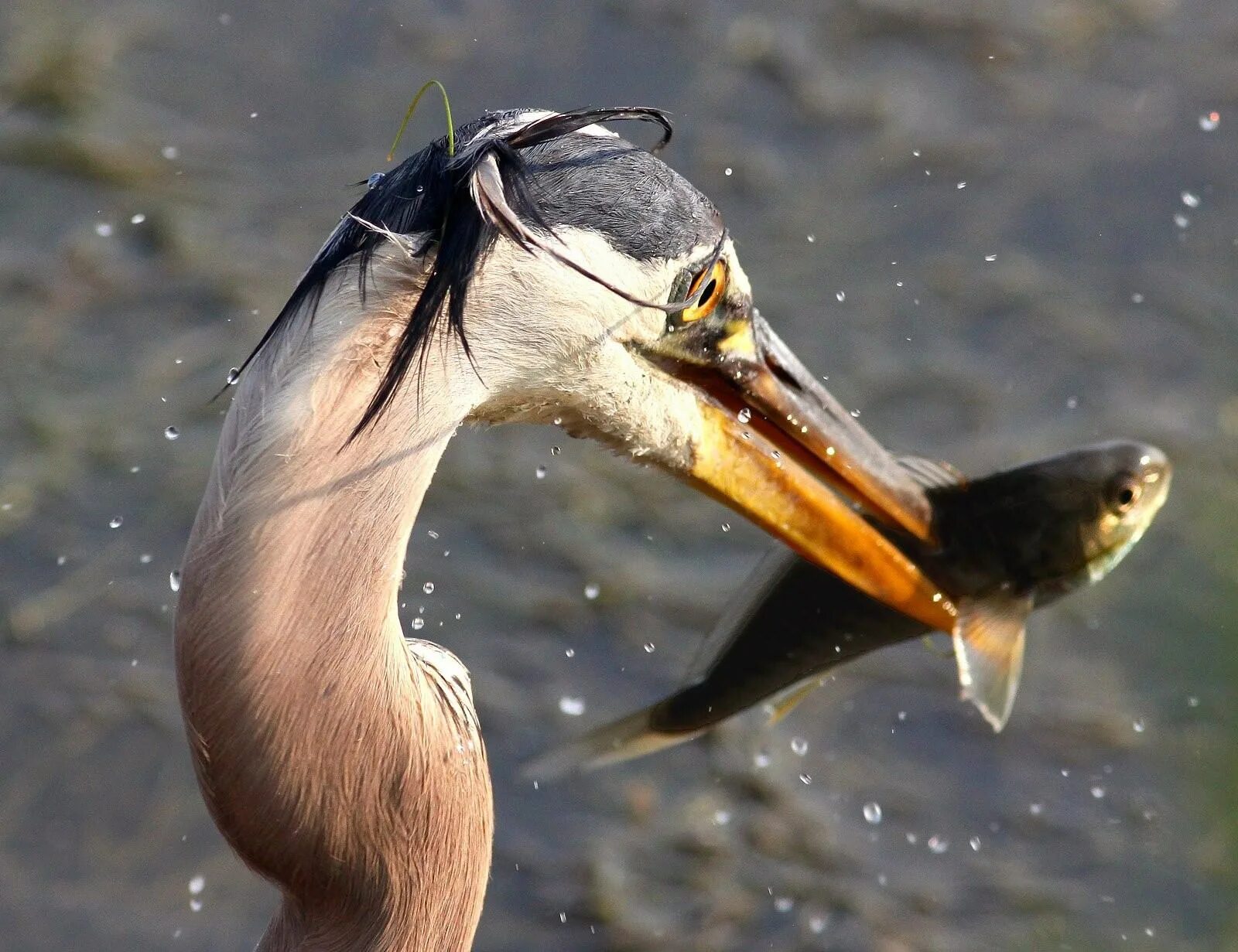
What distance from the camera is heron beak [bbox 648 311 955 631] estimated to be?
2773 mm

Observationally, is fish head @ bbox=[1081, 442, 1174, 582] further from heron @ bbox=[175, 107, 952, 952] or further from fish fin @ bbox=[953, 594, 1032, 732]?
heron @ bbox=[175, 107, 952, 952]

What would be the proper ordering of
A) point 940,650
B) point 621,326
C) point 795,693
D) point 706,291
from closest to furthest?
point 621,326
point 706,291
point 795,693
point 940,650

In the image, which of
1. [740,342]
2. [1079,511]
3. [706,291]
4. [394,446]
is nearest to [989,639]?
[1079,511]

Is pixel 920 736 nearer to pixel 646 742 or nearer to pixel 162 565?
pixel 646 742

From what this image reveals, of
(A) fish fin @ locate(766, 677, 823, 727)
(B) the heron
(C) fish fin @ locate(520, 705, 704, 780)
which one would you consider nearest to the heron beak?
(B) the heron

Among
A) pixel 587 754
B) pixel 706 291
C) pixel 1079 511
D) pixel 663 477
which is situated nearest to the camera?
pixel 706 291

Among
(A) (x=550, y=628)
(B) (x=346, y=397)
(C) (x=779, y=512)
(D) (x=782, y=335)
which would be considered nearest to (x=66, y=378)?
(A) (x=550, y=628)

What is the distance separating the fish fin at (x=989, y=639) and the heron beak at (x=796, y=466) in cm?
4

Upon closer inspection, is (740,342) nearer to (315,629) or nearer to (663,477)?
(315,629)

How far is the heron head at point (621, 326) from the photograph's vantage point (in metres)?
2.08

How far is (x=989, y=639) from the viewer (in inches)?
118

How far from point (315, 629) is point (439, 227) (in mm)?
560

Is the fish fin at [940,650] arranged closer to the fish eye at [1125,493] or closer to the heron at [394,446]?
the fish eye at [1125,493]

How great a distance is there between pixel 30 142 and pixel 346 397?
11.6ft
